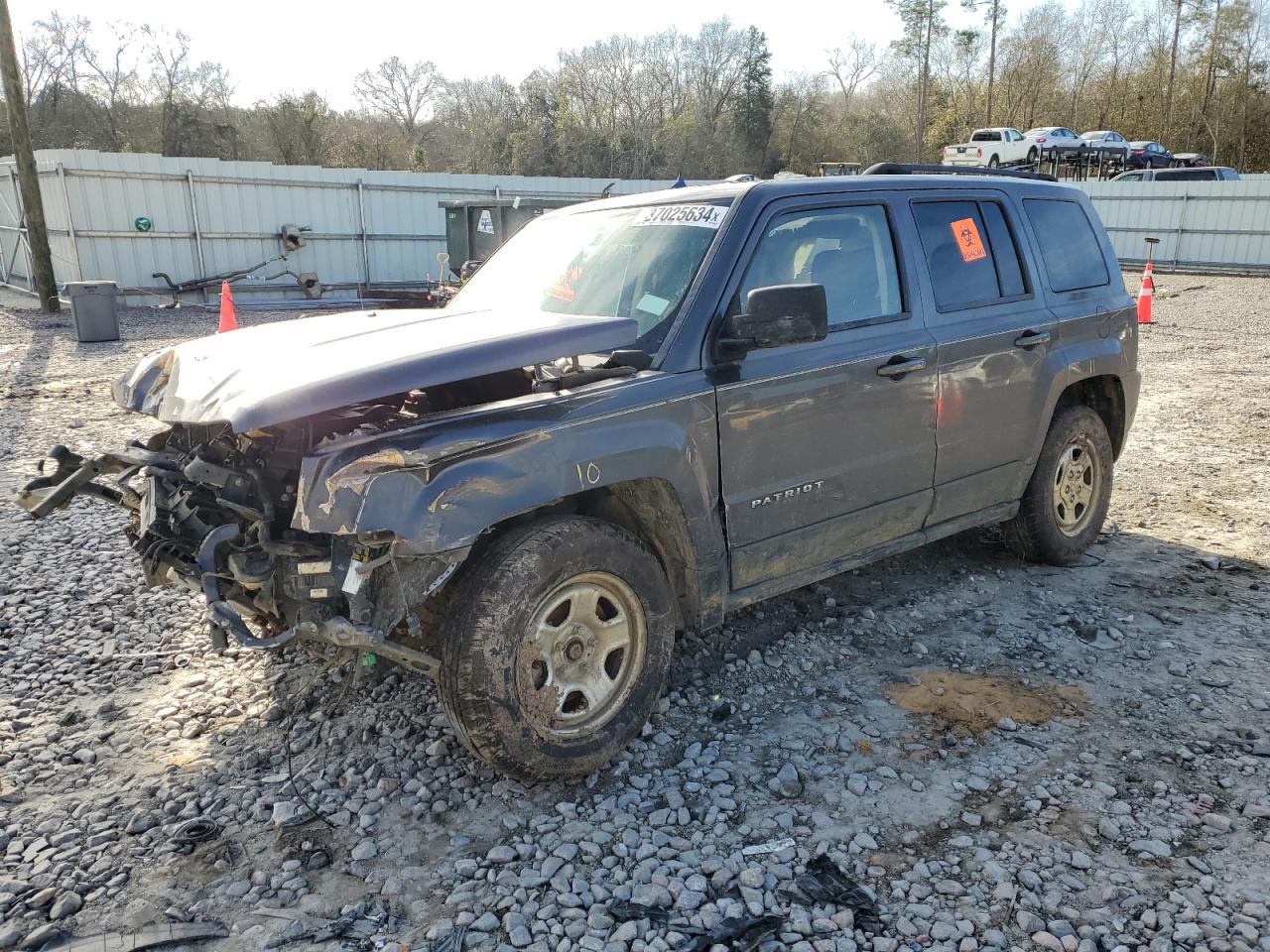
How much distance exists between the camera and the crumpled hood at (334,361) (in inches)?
109

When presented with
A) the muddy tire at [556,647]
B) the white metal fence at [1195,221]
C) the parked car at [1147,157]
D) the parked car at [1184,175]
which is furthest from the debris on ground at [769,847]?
the parked car at [1147,157]

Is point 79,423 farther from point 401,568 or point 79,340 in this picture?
point 401,568

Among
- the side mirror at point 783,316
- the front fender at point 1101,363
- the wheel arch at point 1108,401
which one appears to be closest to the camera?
the side mirror at point 783,316

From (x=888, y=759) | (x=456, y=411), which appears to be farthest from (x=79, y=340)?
(x=888, y=759)

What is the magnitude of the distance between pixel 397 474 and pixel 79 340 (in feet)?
45.0

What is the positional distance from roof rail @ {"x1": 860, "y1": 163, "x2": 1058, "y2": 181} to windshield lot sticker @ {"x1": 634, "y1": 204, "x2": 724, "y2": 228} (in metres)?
0.95

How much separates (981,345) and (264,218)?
755 inches

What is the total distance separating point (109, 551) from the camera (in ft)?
17.9

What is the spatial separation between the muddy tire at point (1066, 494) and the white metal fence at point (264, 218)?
18.4 m

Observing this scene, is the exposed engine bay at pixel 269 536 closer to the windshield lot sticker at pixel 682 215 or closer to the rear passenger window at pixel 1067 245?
the windshield lot sticker at pixel 682 215

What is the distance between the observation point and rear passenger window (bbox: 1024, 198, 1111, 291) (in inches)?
194

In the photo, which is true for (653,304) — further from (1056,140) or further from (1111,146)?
(1111,146)

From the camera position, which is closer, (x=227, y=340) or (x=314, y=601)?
(x=314, y=601)

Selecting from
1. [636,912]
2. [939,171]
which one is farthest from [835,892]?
[939,171]
